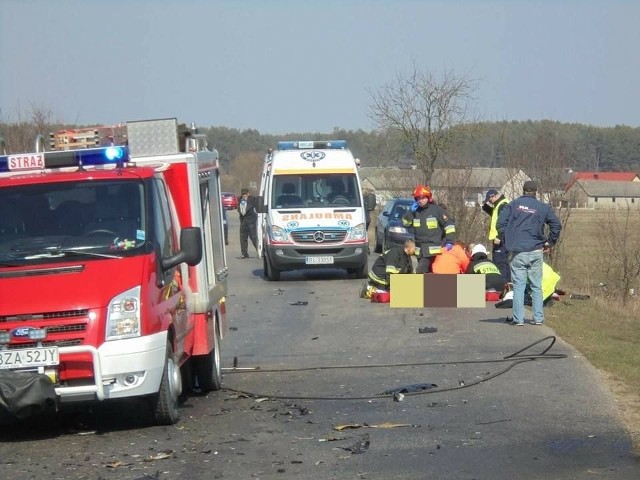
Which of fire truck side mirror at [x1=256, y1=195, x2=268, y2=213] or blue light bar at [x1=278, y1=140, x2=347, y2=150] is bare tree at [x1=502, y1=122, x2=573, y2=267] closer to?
blue light bar at [x1=278, y1=140, x2=347, y2=150]

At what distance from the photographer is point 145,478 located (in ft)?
22.7

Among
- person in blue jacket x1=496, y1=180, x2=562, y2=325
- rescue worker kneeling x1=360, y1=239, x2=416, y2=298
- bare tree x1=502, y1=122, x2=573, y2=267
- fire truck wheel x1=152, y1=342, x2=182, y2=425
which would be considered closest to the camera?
fire truck wheel x1=152, y1=342, x2=182, y2=425

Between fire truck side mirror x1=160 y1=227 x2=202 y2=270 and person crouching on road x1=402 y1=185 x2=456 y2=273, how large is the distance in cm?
1021

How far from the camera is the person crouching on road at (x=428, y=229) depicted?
1862 cm

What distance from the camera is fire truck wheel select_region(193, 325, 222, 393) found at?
10.3 metres

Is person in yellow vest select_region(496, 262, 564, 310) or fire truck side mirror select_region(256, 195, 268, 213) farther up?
fire truck side mirror select_region(256, 195, 268, 213)

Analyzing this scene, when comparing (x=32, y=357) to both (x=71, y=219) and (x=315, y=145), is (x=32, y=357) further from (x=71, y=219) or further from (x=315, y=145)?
(x=315, y=145)

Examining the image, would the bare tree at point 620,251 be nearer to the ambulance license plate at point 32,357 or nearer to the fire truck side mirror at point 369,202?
the fire truck side mirror at point 369,202

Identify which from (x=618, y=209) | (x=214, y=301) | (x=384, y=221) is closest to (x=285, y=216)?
(x=618, y=209)

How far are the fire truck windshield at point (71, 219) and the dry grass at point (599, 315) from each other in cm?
422

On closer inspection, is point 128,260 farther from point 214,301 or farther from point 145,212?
point 214,301

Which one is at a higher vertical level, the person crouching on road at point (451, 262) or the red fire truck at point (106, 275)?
the red fire truck at point (106, 275)

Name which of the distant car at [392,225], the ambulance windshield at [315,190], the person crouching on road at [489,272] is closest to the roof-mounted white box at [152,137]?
the person crouching on road at [489,272]

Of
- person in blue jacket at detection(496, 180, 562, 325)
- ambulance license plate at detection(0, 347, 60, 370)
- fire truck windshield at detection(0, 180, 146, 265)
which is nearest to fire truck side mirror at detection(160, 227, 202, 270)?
fire truck windshield at detection(0, 180, 146, 265)
